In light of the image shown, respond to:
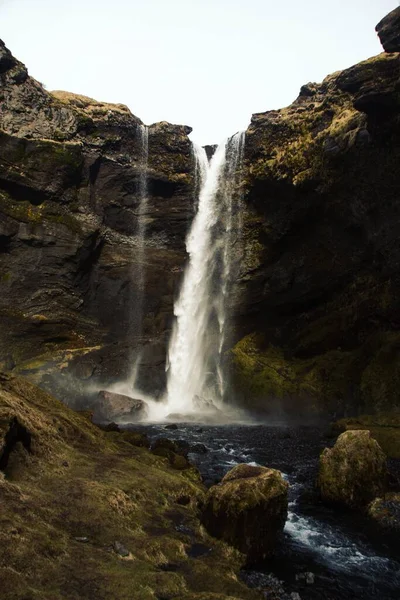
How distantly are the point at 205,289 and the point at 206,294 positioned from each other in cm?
69

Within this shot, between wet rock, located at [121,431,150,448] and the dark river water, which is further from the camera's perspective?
wet rock, located at [121,431,150,448]

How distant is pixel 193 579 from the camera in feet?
31.8

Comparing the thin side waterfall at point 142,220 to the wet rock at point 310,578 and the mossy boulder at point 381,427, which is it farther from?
the wet rock at point 310,578

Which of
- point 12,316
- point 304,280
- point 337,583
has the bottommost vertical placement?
point 337,583

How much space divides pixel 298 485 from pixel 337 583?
24.9ft

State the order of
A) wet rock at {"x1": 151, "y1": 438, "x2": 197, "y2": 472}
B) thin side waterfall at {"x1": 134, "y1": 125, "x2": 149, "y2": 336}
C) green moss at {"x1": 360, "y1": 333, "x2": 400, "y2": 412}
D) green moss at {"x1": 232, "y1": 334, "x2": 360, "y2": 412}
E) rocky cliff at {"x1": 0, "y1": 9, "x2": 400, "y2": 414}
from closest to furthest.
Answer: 1. wet rock at {"x1": 151, "y1": 438, "x2": 197, "y2": 472}
2. green moss at {"x1": 360, "y1": 333, "x2": 400, "y2": 412}
3. rocky cliff at {"x1": 0, "y1": 9, "x2": 400, "y2": 414}
4. green moss at {"x1": 232, "y1": 334, "x2": 360, "y2": 412}
5. thin side waterfall at {"x1": 134, "y1": 125, "x2": 149, "y2": 336}

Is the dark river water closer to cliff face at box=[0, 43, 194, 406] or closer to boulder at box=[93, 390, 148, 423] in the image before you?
boulder at box=[93, 390, 148, 423]

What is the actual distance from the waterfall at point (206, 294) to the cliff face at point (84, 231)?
163 cm

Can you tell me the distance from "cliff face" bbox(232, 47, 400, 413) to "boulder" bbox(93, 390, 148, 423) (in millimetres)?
11069

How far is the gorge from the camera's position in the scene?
18.1 metres

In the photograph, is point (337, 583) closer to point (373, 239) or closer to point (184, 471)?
point (184, 471)

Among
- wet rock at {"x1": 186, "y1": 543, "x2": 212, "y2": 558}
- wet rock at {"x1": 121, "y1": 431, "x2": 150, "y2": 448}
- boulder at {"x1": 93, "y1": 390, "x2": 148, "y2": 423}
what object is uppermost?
boulder at {"x1": 93, "y1": 390, "x2": 148, "y2": 423}

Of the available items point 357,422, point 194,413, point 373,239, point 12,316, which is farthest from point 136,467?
point 12,316

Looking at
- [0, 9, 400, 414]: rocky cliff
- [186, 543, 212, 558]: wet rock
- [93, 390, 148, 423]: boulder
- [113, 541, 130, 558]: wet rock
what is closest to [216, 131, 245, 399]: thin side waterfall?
[0, 9, 400, 414]: rocky cliff
